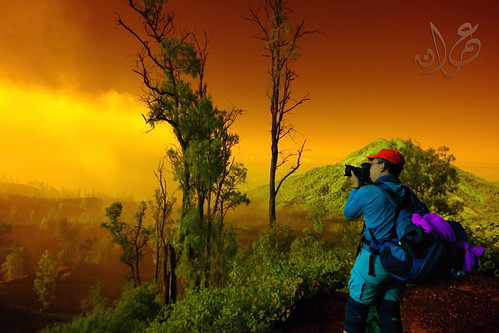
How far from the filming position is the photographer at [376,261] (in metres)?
2.50

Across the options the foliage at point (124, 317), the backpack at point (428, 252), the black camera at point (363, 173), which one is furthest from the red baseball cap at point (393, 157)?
the foliage at point (124, 317)

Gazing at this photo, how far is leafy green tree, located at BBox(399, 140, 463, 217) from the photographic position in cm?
1152

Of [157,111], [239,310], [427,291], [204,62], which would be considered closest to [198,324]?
[239,310]

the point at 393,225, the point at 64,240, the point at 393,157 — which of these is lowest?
the point at 64,240

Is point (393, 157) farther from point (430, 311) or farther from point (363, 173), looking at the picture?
point (430, 311)

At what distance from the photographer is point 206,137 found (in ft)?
43.4

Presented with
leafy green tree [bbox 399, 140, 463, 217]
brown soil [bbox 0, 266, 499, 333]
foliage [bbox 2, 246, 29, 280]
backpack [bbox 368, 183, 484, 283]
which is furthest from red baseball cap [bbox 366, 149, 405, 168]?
foliage [bbox 2, 246, 29, 280]

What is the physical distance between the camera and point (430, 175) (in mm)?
11750

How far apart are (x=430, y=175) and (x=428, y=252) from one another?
11.9m

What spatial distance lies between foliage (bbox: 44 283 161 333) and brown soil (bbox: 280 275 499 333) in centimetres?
912

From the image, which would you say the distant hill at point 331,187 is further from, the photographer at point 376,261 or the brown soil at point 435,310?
the photographer at point 376,261

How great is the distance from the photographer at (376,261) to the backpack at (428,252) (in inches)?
7.2

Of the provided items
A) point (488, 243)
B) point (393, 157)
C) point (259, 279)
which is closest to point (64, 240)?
point (259, 279)

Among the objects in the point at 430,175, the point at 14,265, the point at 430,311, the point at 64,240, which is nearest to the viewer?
the point at 430,311
